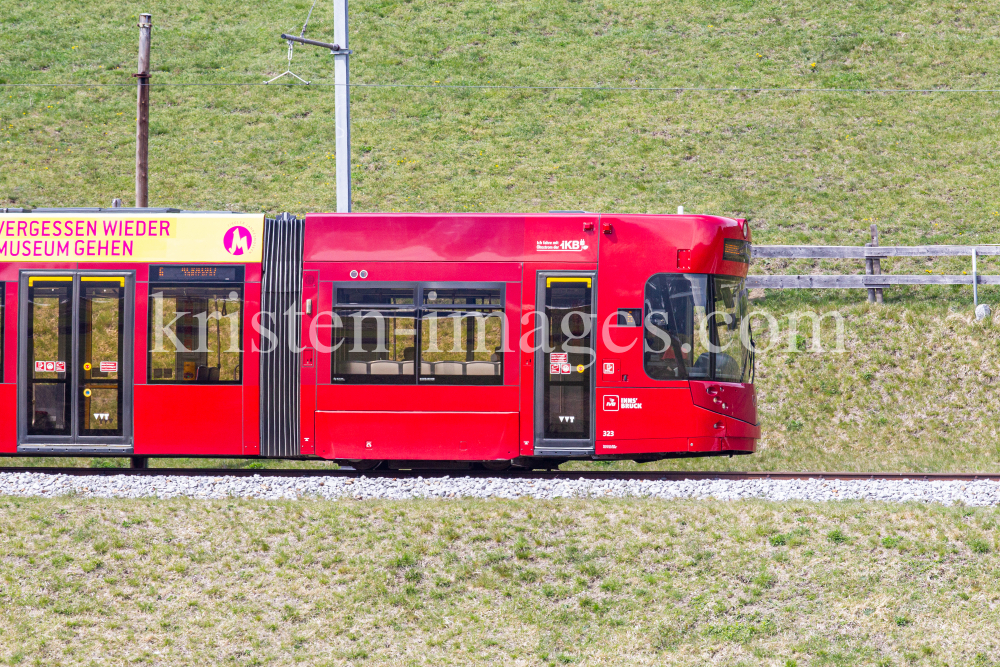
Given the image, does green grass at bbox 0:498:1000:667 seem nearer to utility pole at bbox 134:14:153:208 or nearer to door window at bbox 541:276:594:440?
door window at bbox 541:276:594:440

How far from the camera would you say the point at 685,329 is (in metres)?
12.2

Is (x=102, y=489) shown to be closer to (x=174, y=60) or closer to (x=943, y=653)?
(x=943, y=653)

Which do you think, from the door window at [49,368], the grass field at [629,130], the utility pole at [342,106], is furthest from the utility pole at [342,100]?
the grass field at [629,130]

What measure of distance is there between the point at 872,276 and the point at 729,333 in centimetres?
900

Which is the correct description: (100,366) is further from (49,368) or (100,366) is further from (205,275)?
(205,275)

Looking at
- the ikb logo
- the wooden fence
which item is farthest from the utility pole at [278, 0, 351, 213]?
the wooden fence

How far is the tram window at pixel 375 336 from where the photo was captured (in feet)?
40.5

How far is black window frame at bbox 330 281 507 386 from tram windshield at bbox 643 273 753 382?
1.84m

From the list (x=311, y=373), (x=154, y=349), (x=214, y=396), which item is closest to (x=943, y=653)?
(x=311, y=373)

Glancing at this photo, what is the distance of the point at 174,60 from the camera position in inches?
1372

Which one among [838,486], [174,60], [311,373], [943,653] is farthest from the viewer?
[174,60]

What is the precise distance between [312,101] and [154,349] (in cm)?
2175

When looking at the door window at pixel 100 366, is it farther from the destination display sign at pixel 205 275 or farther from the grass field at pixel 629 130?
the grass field at pixel 629 130

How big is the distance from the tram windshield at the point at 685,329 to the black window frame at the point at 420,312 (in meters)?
1.84
